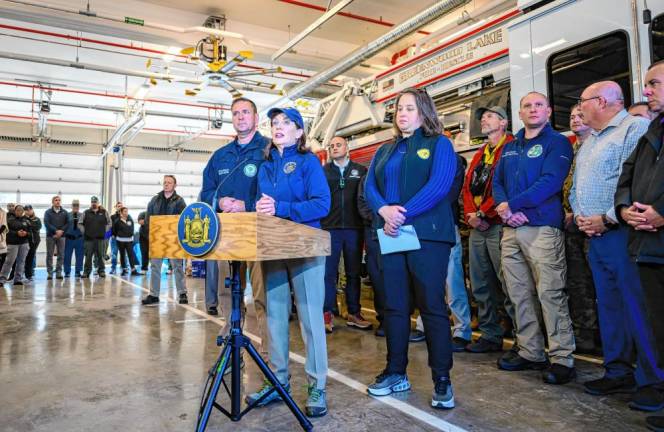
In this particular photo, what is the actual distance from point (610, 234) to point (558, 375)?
931 millimetres

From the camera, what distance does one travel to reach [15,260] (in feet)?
31.6

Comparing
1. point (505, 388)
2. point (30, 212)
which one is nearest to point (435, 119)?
point (505, 388)

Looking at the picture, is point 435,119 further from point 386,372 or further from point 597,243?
point 386,372

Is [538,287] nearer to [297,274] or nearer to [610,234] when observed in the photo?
[610,234]

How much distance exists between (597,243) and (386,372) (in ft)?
4.93

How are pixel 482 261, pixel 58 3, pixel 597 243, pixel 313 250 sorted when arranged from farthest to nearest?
pixel 58 3, pixel 482 261, pixel 597 243, pixel 313 250

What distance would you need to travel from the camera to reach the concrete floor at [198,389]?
2287mm

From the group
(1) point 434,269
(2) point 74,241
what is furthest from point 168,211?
(2) point 74,241

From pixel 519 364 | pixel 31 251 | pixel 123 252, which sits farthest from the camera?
pixel 123 252

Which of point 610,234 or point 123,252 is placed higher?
point 610,234

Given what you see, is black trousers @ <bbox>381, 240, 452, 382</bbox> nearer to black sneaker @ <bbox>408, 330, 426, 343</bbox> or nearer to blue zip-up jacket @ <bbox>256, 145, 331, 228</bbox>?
blue zip-up jacket @ <bbox>256, 145, 331, 228</bbox>

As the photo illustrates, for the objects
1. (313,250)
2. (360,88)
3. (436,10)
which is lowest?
(313,250)

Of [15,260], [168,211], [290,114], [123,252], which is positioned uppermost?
[290,114]

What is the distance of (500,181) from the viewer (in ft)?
11.0
